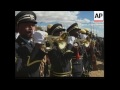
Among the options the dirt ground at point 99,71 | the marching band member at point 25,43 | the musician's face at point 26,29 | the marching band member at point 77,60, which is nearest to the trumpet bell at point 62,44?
the marching band member at point 77,60

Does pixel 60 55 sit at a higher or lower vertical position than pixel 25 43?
lower

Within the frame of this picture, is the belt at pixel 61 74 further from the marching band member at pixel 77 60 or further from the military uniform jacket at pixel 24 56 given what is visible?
the military uniform jacket at pixel 24 56

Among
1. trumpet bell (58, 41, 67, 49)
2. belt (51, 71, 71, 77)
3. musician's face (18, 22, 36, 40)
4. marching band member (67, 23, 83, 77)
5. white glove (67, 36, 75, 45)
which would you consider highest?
musician's face (18, 22, 36, 40)

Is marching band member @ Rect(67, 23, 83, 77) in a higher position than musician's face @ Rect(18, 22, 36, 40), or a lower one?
lower

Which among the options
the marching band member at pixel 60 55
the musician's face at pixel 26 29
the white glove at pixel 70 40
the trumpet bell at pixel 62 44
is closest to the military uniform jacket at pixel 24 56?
the musician's face at pixel 26 29

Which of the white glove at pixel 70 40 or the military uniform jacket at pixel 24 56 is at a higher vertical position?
the white glove at pixel 70 40

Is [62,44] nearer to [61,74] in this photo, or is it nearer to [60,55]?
[60,55]

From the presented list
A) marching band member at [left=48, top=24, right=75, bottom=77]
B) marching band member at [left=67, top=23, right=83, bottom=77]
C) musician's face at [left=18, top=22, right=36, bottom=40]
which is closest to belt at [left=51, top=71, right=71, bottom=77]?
marching band member at [left=48, top=24, right=75, bottom=77]

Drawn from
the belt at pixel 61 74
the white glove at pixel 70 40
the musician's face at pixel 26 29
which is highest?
the musician's face at pixel 26 29

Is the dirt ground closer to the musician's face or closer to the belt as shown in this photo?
the belt

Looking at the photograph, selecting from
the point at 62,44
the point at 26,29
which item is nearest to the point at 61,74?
the point at 62,44
